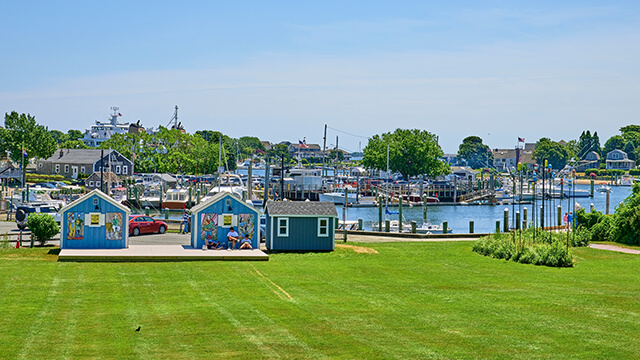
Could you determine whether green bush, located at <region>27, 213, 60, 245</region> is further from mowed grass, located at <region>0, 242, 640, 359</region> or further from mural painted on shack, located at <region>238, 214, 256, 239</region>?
mural painted on shack, located at <region>238, 214, 256, 239</region>

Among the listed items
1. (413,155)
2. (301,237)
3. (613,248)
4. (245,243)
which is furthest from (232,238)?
(413,155)

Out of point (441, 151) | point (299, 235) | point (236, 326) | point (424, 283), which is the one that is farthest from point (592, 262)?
point (441, 151)

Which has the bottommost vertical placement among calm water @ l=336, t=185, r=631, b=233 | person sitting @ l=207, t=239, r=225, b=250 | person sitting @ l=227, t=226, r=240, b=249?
calm water @ l=336, t=185, r=631, b=233

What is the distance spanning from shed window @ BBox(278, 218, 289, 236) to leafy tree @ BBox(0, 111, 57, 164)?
263 ft

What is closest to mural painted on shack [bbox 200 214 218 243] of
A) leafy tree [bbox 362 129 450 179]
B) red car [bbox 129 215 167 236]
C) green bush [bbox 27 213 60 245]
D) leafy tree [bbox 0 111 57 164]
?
green bush [bbox 27 213 60 245]

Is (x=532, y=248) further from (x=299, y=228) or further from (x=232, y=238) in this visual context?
(x=232, y=238)

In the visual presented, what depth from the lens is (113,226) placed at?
3094 centimetres

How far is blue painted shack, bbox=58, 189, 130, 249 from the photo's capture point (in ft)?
100

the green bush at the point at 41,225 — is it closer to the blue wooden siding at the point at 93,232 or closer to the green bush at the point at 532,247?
the blue wooden siding at the point at 93,232

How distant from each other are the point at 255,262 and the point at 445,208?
267 ft

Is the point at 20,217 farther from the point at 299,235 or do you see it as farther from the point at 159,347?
the point at 159,347

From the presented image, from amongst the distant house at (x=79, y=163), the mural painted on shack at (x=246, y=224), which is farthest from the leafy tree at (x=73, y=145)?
the mural painted on shack at (x=246, y=224)

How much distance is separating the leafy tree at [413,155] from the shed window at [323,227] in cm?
10264

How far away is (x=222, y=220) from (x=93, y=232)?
594cm
